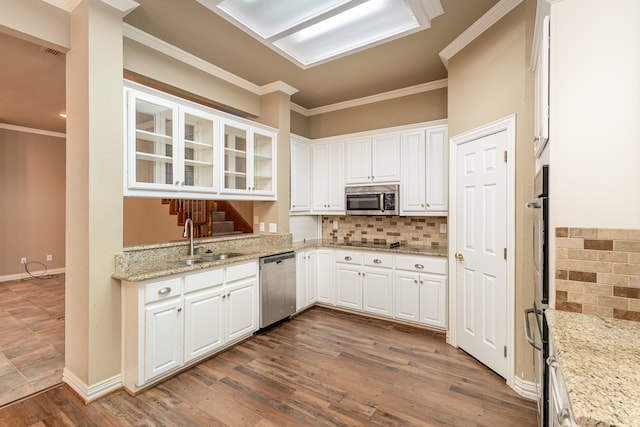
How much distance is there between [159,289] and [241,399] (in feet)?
3.38

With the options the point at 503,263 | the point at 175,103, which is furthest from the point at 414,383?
the point at 175,103

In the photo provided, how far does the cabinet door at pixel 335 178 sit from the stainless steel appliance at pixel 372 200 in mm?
141

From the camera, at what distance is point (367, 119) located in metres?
4.45

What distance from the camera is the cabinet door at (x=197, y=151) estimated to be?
9.52 ft

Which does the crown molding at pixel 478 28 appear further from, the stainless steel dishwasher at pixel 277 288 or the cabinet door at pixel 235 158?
the stainless steel dishwasher at pixel 277 288

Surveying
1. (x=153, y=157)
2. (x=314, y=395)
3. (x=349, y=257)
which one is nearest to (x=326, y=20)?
(x=153, y=157)

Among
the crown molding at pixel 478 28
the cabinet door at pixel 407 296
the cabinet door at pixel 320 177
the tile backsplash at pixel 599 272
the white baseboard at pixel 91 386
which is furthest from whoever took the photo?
the cabinet door at pixel 320 177

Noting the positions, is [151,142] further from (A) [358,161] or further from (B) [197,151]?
(A) [358,161]

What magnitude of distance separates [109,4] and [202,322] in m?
2.61

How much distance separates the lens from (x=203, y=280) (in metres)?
2.70

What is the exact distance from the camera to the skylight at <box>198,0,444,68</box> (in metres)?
2.42

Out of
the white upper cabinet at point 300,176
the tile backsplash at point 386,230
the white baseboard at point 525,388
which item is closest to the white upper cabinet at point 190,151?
the white upper cabinet at point 300,176

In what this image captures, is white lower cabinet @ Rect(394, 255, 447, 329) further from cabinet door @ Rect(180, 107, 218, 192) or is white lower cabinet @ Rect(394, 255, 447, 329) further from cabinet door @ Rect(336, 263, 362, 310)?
cabinet door @ Rect(180, 107, 218, 192)

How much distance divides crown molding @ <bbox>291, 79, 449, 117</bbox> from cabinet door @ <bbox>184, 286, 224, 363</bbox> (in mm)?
3100
